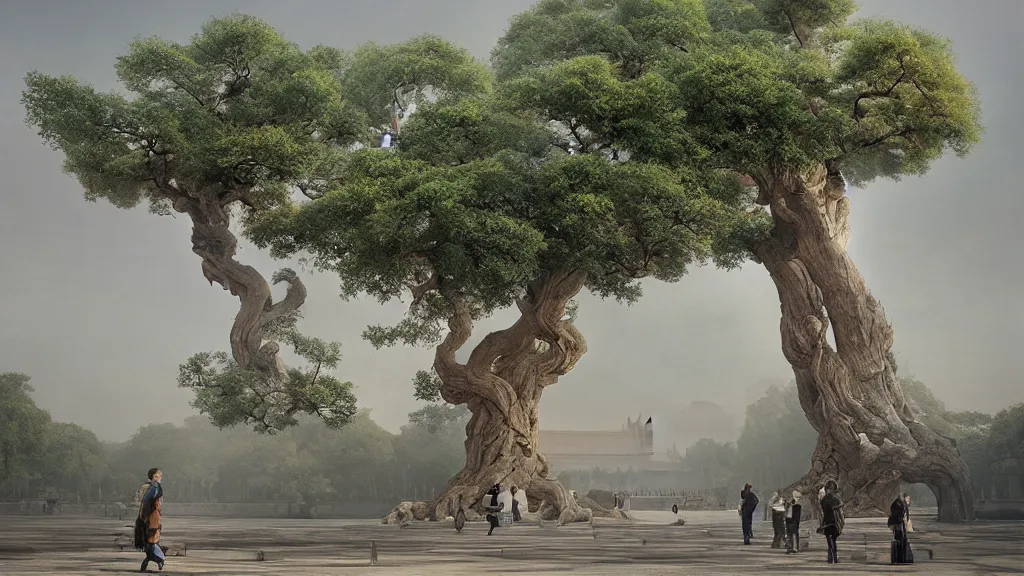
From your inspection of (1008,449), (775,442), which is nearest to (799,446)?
(775,442)

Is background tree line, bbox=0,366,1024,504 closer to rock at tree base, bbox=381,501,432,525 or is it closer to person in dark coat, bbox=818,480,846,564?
rock at tree base, bbox=381,501,432,525

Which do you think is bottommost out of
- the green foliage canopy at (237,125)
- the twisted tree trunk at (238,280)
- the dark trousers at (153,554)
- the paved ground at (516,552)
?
the paved ground at (516,552)

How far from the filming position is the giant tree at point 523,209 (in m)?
24.9

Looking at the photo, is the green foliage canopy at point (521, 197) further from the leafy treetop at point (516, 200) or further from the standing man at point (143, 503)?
the standing man at point (143, 503)

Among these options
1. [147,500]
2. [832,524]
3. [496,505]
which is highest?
[147,500]

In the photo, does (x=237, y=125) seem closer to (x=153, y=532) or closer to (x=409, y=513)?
(x=409, y=513)

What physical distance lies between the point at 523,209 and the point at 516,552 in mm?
10080

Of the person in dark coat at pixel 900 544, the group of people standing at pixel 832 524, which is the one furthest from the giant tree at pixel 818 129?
the person in dark coat at pixel 900 544

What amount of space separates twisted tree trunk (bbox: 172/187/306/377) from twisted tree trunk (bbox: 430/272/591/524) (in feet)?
17.1

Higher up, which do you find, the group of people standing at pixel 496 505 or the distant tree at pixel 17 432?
the distant tree at pixel 17 432

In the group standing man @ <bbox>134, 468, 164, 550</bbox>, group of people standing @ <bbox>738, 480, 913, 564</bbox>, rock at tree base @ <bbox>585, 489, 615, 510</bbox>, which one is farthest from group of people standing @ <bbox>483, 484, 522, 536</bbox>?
standing man @ <bbox>134, 468, 164, 550</bbox>

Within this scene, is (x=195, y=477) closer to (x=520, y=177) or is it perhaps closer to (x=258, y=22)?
(x=258, y=22)

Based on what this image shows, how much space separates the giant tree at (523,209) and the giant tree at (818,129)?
1090 millimetres

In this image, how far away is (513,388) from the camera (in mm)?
31359
